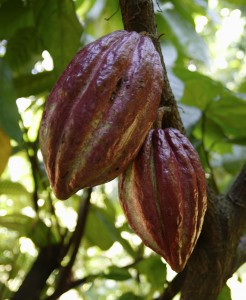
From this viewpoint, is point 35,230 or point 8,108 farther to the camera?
point 35,230

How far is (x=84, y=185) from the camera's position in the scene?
0.43 meters

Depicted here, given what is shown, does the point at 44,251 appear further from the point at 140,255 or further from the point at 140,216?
the point at 140,216

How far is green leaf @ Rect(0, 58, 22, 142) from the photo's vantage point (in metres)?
0.64

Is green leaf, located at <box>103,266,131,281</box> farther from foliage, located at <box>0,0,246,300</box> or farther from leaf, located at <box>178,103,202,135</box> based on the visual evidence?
leaf, located at <box>178,103,202,135</box>

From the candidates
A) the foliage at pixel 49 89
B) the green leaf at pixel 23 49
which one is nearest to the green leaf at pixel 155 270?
the foliage at pixel 49 89

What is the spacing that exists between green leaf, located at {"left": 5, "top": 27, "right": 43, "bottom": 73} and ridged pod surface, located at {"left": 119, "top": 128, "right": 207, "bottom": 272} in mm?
471

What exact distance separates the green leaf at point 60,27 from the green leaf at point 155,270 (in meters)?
0.37

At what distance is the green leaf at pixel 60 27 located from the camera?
2.47 ft

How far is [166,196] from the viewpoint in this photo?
452 mm

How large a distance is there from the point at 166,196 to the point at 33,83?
0.54 metres

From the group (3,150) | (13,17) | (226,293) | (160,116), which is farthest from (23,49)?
(226,293)

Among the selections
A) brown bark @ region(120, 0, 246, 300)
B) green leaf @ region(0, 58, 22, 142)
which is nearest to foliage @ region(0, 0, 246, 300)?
green leaf @ region(0, 58, 22, 142)

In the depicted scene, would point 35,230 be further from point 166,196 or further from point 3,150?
point 166,196

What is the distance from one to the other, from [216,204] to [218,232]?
0.04 meters
